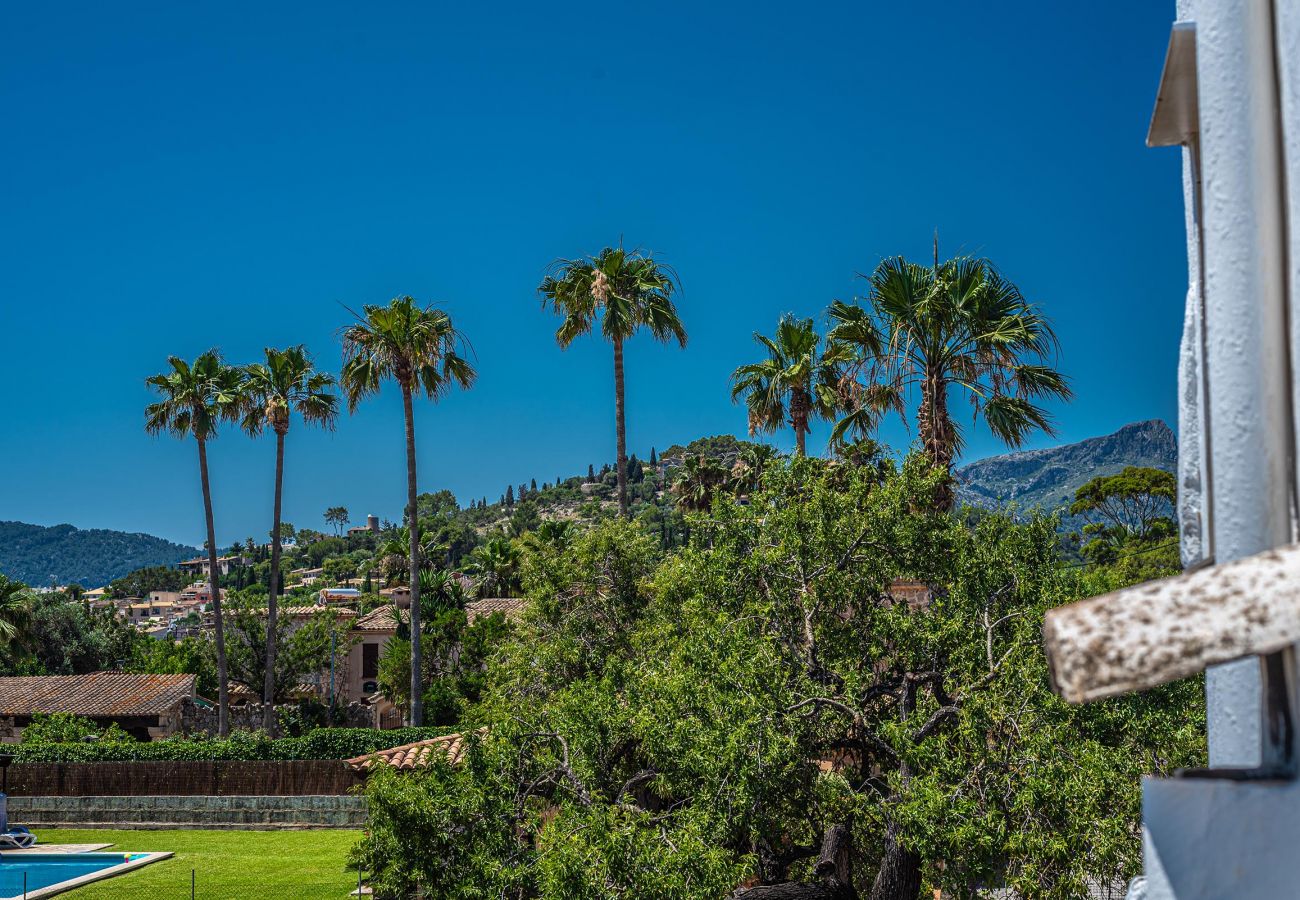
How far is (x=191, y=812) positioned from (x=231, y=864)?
7.39m

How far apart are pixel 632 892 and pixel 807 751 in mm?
2610

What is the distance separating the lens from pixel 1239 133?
2.24 metres

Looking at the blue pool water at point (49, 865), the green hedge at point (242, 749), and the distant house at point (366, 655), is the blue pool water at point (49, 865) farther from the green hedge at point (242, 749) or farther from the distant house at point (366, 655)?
the distant house at point (366, 655)

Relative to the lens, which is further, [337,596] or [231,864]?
[337,596]

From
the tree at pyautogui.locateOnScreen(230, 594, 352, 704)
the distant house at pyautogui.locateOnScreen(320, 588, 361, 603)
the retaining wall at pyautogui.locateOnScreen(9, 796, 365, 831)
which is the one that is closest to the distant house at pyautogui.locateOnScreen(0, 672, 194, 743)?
the tree at pyautogui.locateOnScreen(230, 594, 352, 704)

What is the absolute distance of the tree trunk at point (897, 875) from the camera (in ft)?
39.3

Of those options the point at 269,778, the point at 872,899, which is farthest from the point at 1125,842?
the point at 269,778

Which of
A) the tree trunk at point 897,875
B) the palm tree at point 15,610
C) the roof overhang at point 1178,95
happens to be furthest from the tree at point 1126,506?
the roof overhang at point 1178,95

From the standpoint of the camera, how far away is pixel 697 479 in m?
47.6

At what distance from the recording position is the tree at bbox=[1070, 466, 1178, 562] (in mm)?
62375

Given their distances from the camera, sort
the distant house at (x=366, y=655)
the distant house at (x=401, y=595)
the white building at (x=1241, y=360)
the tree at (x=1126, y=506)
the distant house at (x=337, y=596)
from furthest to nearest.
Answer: the distant house at (x=337, y=596) < the distant house at (x=366, y=655) < the distant house at (x=401, y=595) < the tree at (x=1126, y=506) < the white building at (x=1241, y=360)

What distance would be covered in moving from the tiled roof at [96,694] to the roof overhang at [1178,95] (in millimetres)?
48864

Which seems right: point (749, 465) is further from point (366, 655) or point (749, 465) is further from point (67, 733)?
point (366, 655)

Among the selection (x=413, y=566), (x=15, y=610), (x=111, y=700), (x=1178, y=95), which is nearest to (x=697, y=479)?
A: (x=413, y=566)
